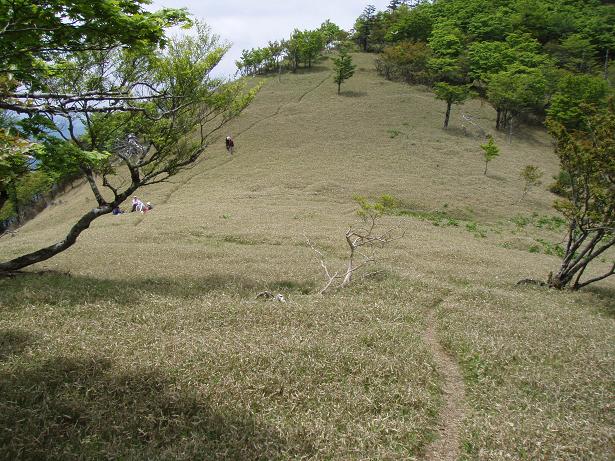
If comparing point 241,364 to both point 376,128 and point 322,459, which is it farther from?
point 376,128

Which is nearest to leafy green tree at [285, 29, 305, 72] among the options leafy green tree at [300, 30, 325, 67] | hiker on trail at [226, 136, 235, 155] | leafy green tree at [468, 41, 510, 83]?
leafy green tree at [300, 30, 325, 67]

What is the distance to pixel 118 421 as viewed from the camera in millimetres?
6660

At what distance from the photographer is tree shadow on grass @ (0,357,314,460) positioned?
6059 millimetres

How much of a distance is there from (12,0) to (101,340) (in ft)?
23.1

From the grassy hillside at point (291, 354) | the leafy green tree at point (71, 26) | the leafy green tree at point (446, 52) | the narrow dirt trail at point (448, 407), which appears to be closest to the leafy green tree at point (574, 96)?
the leafy green tree at point (446, 52)

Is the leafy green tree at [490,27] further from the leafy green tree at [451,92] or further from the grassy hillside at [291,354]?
the grassy hillside at [291,354]

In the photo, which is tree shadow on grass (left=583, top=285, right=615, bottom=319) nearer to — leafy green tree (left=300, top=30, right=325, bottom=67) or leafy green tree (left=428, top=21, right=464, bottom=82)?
leafy green tree (left=428, top=21, right=464, bottom=82)

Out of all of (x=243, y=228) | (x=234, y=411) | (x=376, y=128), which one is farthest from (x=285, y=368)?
(x=376, y=128)

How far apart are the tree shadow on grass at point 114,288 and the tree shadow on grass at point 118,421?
476 cm

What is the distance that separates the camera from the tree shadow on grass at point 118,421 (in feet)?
19.9

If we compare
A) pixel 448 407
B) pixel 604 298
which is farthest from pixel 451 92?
pixel 448 407

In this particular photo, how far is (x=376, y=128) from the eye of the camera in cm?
6228

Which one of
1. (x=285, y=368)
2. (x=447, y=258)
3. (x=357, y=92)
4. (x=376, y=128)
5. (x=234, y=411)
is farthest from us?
(x=357, y=92)

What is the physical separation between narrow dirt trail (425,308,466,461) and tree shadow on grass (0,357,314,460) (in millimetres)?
2499
